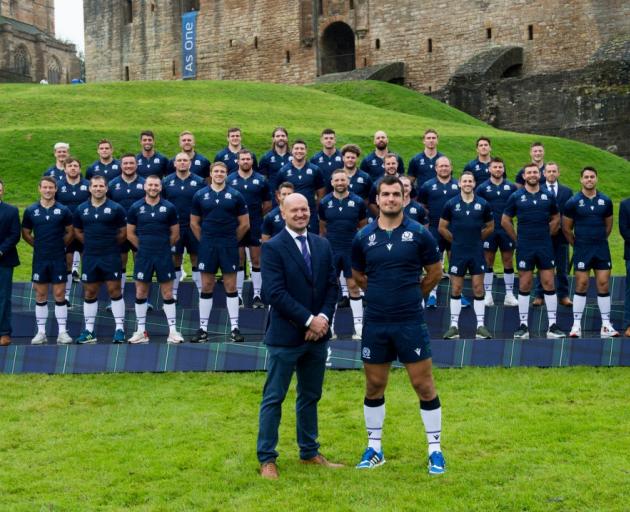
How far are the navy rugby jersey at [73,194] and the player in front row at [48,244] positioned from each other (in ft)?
5.05

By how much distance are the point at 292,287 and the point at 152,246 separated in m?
4.65

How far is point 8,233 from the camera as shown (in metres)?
11.5

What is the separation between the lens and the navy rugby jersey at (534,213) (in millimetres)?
11820

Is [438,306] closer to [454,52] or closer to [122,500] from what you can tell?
[122,500]

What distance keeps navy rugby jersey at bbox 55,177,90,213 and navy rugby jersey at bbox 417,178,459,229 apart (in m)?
4.82

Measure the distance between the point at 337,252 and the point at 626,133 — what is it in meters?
22.9


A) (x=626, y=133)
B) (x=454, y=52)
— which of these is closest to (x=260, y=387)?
(x=626, y=133)

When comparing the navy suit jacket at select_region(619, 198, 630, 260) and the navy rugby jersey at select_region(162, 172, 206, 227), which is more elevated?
the navy rugby jersey at select_region(162, 172, 206, 227)

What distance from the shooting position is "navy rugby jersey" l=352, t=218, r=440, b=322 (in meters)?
7.23

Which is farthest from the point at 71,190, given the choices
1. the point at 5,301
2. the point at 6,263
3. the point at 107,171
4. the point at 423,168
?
the point at 423,168

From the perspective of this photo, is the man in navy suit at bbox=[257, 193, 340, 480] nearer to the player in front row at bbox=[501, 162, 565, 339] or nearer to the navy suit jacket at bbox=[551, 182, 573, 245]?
the player in front row at bbox=[501, 162, 565, 339]

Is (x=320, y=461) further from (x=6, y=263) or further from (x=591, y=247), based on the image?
(x=6, y=263)

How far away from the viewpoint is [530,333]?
40.2 feet

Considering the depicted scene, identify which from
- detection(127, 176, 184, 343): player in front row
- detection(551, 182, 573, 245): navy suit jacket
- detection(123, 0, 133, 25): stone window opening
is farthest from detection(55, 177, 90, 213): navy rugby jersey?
detection(123, 0, 133, 25): stone window opening
